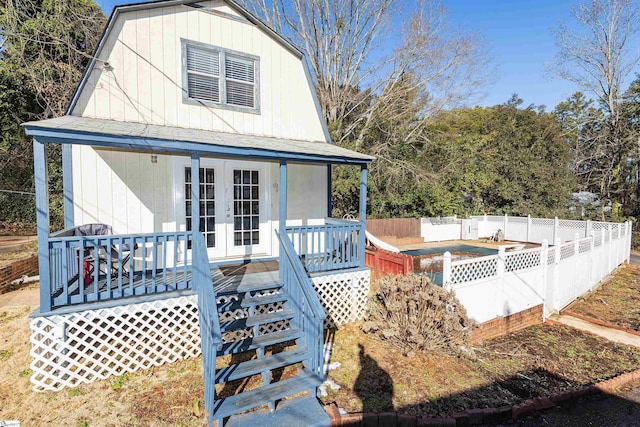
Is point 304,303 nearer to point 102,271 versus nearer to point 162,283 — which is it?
point 162,283

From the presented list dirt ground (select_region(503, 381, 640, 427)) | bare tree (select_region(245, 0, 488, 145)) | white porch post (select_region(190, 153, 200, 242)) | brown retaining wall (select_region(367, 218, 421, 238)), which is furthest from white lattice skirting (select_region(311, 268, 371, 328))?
bare tree (select_region(245, 0, 488, 145))

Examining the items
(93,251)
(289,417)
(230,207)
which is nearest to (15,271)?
(93,251)

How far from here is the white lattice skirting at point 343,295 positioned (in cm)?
598

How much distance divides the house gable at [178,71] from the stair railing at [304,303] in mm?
3124

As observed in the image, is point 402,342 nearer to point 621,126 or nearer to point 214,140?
point 214,140

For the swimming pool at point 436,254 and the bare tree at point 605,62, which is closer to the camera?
the swimming pool at point 436,254

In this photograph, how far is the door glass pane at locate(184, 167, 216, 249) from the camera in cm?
664

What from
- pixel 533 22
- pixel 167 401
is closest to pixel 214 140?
pixel 167 401

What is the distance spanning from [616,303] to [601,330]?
2795 millimetres

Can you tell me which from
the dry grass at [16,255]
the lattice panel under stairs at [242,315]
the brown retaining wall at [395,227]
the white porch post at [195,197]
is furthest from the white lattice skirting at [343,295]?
the brown retaining wall at [395,227]

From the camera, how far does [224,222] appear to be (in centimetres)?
697

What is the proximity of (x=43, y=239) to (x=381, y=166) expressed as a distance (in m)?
16.6

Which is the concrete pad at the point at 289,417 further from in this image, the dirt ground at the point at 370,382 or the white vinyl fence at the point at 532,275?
the white vinyl fence at the point at 532,275

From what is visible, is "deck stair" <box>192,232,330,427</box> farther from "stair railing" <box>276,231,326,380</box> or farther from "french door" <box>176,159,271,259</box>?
"french door" <box>176,159,271,259</box>
